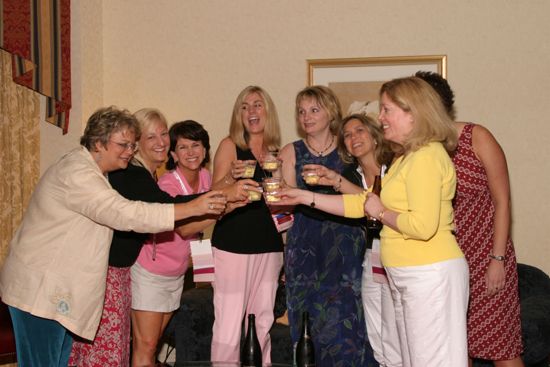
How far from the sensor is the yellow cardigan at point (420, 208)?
8.78 ft

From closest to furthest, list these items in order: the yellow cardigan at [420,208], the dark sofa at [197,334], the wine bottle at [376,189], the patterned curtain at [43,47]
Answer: the yellow cardigan at [420,208]
the wine bottle at [376,189]
the dark sofa at [197,334]
the patterned curtain at [43,47]

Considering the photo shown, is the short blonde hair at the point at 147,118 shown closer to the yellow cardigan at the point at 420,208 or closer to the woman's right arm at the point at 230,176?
the woman's right arm at the point at 230,176

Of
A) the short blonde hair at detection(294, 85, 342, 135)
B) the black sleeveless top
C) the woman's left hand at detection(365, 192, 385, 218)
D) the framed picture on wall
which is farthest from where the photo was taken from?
the framed picture on wall

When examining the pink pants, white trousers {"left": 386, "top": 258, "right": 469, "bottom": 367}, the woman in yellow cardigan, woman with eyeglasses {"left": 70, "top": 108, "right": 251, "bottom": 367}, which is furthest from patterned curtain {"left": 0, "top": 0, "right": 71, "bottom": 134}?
white trousers {"left": 386, "top": 258, "right": 469, "bottom": 367}

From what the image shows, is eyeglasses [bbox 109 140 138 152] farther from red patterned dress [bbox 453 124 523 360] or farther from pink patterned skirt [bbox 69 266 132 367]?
red patterned dress [bbox 453 124 523 360]

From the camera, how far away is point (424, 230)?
8.77 feet

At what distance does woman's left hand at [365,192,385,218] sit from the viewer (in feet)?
9.48

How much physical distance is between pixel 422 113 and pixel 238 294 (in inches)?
67.8

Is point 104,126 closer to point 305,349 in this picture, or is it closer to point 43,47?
point 305,349

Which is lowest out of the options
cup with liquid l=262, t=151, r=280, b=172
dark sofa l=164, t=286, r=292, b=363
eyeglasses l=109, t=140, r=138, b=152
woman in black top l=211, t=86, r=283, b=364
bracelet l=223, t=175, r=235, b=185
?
dark sofa l=164, t=286, r=292, b=363

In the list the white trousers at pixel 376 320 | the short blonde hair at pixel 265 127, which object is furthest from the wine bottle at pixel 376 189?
the short blonde hair at pixel 265 127

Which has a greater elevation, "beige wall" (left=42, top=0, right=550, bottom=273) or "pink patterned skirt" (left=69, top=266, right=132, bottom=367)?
"beige wall" (left=42, top=0, right=550, bottom=273)

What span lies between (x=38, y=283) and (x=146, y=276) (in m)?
0.85

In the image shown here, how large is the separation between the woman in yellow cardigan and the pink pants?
130 cm
